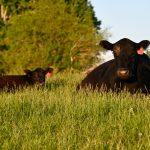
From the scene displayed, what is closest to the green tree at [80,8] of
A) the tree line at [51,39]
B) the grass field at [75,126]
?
the tree line at [51,39]

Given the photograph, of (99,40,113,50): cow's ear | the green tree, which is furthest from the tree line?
(99,40,113,50): cow's ear

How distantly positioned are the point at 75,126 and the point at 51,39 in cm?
3848

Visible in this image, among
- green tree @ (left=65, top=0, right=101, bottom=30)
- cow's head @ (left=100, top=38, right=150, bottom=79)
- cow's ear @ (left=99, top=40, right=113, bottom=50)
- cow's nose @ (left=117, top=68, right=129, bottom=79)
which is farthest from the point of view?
green tree @ (left=65, top=0, right=101, bottom=30)

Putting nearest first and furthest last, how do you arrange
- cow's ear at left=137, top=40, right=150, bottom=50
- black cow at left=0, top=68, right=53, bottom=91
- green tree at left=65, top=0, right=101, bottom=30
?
1. cow's ear at left=137, top=40, right=150, bottom=50
2. black cow at left=0, top=68, right=53, bottom=91
3. green tree at left=65, top=0, right=101, bottom=30

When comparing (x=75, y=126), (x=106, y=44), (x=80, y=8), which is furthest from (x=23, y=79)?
(x=80, y=8)

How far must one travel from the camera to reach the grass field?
5934 mm

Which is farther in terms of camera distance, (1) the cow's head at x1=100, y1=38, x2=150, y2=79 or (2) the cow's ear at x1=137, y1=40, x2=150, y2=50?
(2) the cow's ear at x1=137, y1=40, x2=150, y2=50

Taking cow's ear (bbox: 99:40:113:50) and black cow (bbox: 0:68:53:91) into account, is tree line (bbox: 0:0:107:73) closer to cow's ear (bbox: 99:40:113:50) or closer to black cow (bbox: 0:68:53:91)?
black cow (bbox: 0:68:53:91)

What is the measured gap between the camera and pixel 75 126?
680 cm

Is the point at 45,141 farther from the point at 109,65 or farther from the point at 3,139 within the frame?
the point at 109,65

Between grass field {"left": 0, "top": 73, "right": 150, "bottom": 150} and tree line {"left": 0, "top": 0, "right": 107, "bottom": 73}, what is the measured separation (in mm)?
35324

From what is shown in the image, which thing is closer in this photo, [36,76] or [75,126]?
[75,126]

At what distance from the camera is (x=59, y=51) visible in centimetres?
4444

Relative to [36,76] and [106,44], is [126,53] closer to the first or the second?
[106,44]
